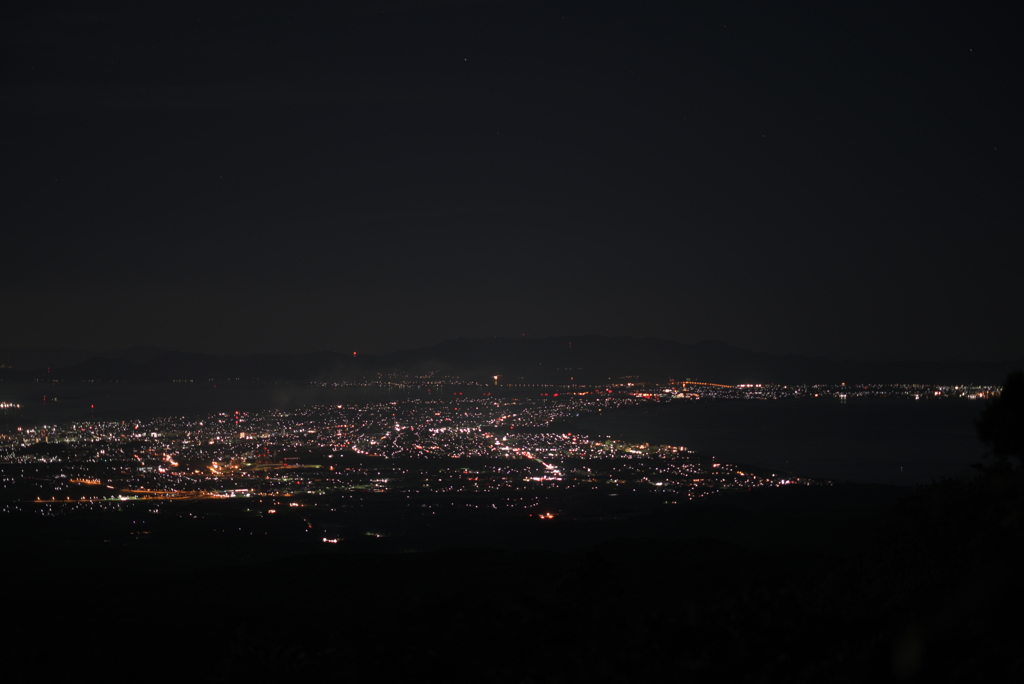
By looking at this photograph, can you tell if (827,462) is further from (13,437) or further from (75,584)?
(13,437)

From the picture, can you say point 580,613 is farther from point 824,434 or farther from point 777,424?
point 777,424

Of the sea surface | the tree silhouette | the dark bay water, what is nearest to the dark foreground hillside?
the tree silhouette

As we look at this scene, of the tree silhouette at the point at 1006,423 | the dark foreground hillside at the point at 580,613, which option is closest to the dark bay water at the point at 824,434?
the tree silhouette at the point at 1006,423

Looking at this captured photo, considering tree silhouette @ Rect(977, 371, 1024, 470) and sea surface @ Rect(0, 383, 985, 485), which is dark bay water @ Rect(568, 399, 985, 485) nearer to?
sea surface @ Rect(0, 383, 985, 485)

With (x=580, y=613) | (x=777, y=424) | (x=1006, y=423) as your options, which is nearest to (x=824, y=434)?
(x=777, y=424)

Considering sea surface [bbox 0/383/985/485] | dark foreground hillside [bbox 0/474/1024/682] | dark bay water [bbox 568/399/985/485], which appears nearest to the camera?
dark foreground hillside [bbox 0/474/1024/682]

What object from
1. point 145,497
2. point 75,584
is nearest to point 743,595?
point 75,584

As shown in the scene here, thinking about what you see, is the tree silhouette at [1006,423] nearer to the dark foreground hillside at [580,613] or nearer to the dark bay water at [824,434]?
the dark foreground hillside at [580,613]
